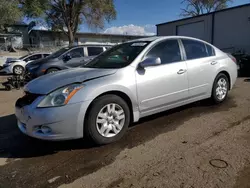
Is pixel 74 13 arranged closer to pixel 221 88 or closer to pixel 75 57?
pixel 75 57

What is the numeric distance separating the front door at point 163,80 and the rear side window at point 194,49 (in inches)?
9.2

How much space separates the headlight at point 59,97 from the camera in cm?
311

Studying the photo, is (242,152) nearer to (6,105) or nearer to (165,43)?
(165,43)

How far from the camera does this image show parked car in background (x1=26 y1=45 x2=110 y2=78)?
934 centimetres

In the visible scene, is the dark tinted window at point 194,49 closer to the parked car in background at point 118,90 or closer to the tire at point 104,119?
the parked car in background at point 118,90

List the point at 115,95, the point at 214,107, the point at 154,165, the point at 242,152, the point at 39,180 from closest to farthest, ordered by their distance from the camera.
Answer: the point at 39,180 < the point at 154,165 < the point at 242,152 < the point at 115,95 < the point at 214,107

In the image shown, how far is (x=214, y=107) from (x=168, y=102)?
149cm

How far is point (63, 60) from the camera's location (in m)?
9.61

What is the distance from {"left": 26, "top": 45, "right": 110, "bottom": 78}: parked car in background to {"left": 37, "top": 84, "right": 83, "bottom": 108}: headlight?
6.48 m

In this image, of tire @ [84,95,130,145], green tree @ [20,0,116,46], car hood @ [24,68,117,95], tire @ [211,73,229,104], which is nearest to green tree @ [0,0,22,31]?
green tree @ [20,0,116,46]

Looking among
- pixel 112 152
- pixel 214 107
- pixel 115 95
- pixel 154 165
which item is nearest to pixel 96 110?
pixel 115 95

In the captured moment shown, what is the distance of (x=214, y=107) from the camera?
199 inches

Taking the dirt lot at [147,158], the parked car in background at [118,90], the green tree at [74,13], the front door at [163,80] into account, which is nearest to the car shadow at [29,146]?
the dirt lot at [147,158]

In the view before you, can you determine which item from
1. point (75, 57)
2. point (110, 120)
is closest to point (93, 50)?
point (75, 57)
